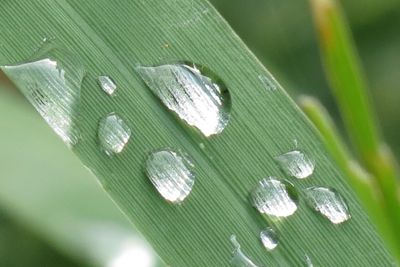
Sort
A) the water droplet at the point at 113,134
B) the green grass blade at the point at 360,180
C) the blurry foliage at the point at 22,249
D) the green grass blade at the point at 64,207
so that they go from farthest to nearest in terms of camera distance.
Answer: the blurry foliage at the point at 22,249, the green grass blade at the point at 64,207, the green grass blade at the point at 360,180, the water droplet at the point at 113,134

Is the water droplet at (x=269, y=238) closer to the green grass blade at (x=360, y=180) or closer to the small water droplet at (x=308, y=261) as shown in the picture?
the small water droplet at (x=308, y=261)

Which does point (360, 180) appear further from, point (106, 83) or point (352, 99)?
point (106, 83)

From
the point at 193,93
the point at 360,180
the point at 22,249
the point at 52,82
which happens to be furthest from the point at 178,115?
the point at 22,249

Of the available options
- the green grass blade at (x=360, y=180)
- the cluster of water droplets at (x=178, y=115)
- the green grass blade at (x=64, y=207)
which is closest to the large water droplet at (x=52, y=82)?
the cluster of water droplets at (x=178, y=115)

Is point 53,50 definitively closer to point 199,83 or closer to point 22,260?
point 199,83

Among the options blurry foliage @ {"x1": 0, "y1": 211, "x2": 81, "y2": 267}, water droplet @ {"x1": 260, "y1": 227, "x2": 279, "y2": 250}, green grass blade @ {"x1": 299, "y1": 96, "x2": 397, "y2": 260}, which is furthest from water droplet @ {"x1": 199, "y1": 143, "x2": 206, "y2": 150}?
blurry foliage @ {"x1": 0, "y1": 211, "x2": 81, "y2": 267}

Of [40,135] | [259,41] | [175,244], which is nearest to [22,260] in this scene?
[40,135]
